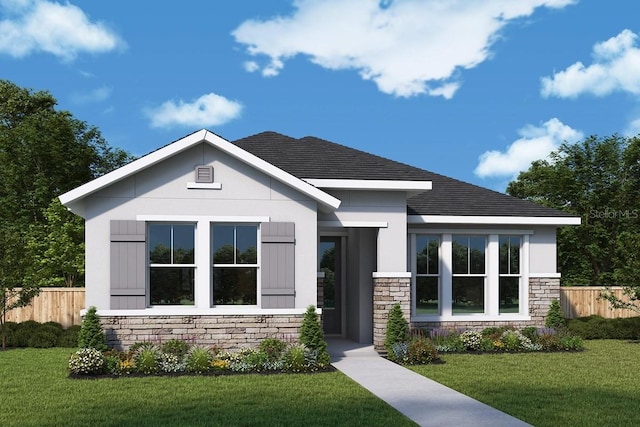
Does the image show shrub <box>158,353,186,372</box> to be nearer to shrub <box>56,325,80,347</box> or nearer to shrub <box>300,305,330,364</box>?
shrub <box>300,305,330,364</box>

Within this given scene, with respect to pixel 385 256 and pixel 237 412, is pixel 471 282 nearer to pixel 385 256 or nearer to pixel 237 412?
pixel 385 256

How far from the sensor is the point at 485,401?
10.5m

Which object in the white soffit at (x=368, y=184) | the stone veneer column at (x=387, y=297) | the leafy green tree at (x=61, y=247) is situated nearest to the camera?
the white soffit at (x=368, y=184)

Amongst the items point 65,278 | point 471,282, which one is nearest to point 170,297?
point 471,282

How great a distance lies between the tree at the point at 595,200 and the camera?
33844 millimetres

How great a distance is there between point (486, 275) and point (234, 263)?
24.3 feet

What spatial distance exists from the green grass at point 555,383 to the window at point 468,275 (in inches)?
101

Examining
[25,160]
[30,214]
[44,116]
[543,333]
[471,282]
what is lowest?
[543,333]

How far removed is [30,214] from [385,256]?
23.2m

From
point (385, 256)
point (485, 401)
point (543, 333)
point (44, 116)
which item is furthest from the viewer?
point (44, 116)

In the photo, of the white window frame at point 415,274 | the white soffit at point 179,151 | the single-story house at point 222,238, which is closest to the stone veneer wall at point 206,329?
the single-story house at point 222,238

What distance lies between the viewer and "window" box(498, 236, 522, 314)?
18578 mm

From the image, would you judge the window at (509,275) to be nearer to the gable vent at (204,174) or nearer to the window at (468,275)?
the window at (468,275)

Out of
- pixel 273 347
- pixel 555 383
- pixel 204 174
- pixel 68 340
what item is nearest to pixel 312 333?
pixel 273 347
